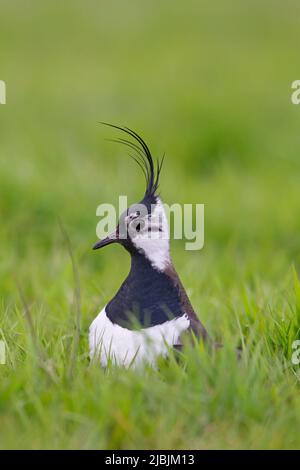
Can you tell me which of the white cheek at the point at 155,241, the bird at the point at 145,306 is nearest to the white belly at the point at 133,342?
the bird at the point at 145,306

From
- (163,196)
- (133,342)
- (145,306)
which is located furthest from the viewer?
(163,196)

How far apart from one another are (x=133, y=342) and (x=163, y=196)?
138 inches

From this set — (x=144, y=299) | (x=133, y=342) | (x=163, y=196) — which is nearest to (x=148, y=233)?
(x=144, y=299)

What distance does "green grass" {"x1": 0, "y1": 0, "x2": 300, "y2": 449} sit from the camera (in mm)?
3002

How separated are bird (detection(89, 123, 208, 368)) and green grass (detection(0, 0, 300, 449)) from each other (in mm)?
111

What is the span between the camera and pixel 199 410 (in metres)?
3.00

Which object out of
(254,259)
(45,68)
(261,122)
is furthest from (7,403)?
(45,68)

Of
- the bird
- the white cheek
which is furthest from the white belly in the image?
the white cheek

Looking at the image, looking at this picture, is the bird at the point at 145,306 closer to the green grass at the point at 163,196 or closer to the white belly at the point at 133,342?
the white belly at the point at 133,342

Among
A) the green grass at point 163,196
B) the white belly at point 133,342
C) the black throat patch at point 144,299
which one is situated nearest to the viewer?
the green grass at point 163,196

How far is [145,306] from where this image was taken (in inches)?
133

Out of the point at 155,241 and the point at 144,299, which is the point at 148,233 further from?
the point at 144,299

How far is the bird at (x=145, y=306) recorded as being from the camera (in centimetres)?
326

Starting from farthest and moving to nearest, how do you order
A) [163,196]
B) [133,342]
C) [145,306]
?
[163,196], [145,306], [133,342]
